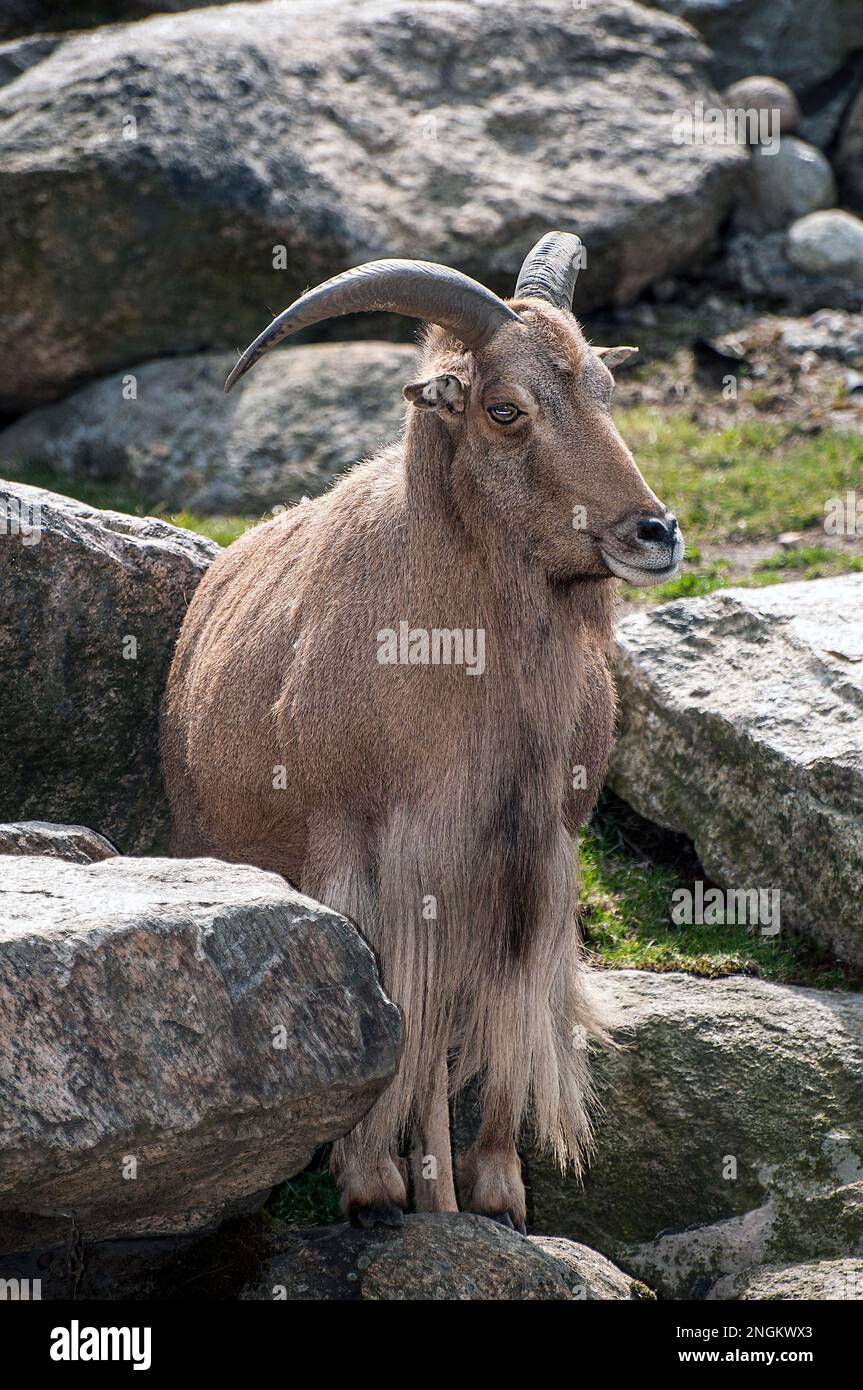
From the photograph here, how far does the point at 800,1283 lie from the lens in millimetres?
5426

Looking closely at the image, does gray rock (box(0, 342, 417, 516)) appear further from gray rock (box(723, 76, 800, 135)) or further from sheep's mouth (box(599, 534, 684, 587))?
sheep's mouth (box(599, 534, 684, 587))

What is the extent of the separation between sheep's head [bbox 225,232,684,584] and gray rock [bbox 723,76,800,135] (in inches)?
400

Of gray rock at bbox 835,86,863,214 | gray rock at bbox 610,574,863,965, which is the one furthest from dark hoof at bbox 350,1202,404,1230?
gray rock at bbox 835,86,863,214

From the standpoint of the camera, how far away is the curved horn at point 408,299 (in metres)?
5.15

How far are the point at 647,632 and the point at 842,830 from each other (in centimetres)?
147

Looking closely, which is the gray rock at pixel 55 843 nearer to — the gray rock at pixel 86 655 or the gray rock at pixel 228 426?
the gray rock at pixel 86 655

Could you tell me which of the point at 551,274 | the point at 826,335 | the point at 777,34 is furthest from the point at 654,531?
the point at 777,34

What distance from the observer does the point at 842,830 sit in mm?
6492

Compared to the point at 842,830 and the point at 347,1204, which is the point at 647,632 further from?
the point at 347,1204

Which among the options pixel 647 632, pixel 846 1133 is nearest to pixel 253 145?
pixel 647 632

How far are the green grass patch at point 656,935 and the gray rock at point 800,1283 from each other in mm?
1365

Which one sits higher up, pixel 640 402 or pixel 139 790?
pixel 640 402

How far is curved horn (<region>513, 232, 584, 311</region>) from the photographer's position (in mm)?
5824

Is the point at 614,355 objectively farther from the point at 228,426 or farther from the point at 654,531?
the point at 228,426
